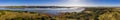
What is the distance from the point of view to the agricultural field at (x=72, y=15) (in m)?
0.66

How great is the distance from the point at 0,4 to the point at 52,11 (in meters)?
0.24

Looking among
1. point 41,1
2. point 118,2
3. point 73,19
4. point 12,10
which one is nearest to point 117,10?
point 118,2

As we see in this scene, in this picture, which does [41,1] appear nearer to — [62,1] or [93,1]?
[62,1]

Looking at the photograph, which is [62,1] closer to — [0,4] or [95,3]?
[95,3]

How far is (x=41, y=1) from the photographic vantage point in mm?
695

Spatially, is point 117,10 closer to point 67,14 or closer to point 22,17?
point 67,14

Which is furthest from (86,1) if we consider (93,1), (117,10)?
(117,10)

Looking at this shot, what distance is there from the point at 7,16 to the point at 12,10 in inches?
1.5

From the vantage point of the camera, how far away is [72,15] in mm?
667

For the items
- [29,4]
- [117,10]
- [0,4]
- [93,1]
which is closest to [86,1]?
[93,1]

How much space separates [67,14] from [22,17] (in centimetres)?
20

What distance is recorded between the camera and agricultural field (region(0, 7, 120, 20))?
0.66 m

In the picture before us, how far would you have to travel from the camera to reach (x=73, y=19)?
2.19ft

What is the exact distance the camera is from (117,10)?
667 mm
